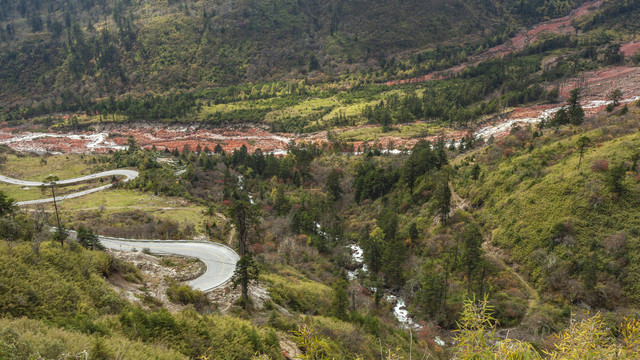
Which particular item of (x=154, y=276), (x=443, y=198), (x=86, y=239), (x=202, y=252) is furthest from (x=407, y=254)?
(x=86, y=239)

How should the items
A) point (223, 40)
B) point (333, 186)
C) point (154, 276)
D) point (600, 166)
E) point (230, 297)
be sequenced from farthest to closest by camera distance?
point (223, 40) < point (333, 186) < point (600, 166) < point (154, 276) < point (230, 297)

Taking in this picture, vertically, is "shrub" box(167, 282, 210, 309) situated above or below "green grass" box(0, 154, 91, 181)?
above

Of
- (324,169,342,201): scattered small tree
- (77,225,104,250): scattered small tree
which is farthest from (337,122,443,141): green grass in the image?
(77,225,104,250): scattered small tree

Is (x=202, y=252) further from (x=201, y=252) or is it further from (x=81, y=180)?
(x=81, y=180)

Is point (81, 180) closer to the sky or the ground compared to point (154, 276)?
closer to the ground

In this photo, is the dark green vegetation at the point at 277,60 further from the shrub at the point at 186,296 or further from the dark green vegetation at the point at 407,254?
the shrub at the point at 186,296

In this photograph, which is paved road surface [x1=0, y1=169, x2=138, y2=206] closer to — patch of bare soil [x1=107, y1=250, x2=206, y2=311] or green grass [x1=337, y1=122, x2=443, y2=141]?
patch of bare soil [x1=107, y1=250, x2=206, y2=311]
